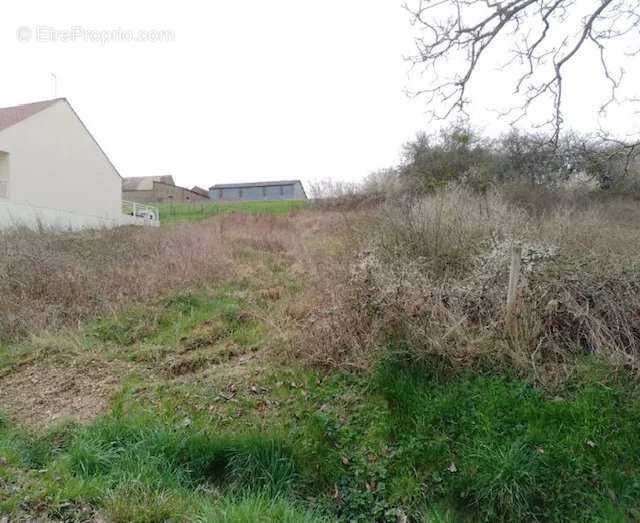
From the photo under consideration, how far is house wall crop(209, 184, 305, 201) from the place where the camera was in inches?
2490

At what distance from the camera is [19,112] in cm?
1852

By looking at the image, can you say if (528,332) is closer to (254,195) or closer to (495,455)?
(495,455)

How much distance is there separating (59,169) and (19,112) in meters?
3.45

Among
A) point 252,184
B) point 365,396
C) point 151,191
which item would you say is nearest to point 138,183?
point 151,191

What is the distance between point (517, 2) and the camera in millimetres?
6234

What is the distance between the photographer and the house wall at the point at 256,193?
208 feet

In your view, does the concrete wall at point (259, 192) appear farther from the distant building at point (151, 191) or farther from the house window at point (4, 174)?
the house window at point (4, 174)

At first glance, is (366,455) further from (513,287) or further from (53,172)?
(53,172)

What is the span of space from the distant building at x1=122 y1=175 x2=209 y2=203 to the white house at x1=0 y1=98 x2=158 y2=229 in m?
25.2

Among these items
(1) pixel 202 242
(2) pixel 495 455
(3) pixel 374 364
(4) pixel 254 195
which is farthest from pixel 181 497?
(4) pixel 254 195

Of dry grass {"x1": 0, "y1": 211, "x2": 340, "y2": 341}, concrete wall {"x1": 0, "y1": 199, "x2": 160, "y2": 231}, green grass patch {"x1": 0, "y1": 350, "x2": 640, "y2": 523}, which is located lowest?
green grass patch {"x1": 0, "y1": 350, "x2": 640, "y2": 523}

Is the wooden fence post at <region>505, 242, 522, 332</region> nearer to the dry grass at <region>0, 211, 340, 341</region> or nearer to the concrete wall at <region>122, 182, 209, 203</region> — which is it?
the dry grass at <region>0, 211, 340, 341</region>

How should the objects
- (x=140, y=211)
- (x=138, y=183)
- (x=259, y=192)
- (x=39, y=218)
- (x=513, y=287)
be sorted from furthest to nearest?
(x=259, y=192), (x=138, y=183), (x=140, y=211), (x=39, y=218), (x=513, y=287)

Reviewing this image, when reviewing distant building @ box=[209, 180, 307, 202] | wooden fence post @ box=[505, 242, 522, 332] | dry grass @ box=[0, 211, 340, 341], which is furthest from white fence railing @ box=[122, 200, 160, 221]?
distant building @ box=[209, 180, 307, 202]
